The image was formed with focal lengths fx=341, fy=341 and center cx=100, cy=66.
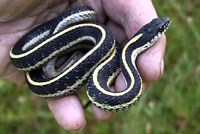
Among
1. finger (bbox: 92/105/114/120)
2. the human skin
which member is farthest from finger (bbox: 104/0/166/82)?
finger (bbox: 92/105/114/120)

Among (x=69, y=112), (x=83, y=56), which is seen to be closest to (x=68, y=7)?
(x=83, y=56)

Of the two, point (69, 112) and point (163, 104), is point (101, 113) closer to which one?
point (69, 112)

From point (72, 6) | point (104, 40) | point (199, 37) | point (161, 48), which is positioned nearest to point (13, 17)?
point (72, 6)

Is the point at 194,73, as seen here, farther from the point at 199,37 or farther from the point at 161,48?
the point at 161,48

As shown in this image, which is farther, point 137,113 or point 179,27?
point 179,27

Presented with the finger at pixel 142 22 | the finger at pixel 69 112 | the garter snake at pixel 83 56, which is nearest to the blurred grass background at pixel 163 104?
the finger at pixel 69 112

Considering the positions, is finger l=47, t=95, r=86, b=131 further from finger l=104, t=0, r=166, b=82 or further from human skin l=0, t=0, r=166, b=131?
finger l=104, t=0, r=166, b=82

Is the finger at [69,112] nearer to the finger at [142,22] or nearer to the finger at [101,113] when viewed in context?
the finger at [101,113]
